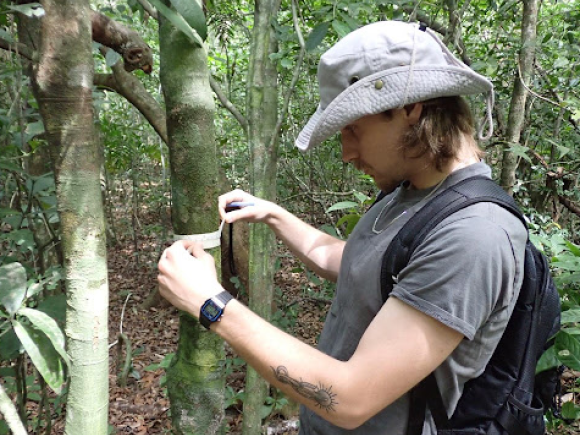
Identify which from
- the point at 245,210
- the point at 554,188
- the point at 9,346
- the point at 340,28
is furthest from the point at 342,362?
the point at 554,188

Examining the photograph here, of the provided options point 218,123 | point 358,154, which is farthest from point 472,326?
point 218,123

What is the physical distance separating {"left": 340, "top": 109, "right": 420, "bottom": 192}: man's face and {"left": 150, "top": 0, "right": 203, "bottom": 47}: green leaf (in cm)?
41

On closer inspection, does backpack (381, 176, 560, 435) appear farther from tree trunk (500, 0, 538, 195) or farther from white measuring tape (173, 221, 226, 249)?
tree trunk (500, 0, 538, 195)

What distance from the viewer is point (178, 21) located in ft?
3.09

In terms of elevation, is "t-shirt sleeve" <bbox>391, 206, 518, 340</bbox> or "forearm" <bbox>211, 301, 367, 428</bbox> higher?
"t-shirt sleeve" <bbox>391, 206, 518, 340</bbox>

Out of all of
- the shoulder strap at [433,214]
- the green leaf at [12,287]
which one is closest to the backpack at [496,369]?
the shoulder strap at [433,214]

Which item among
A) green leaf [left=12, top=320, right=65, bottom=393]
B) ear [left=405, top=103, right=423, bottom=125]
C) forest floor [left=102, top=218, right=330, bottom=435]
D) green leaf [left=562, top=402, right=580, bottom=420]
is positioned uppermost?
ear [left=405, top=103, right=423, bottom=125]

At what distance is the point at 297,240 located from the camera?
1.68 meters

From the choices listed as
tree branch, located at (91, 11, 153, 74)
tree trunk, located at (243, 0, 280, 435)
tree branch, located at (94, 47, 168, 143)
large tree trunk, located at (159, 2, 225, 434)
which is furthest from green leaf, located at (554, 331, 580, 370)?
tree branch, located at (94, 47, 168, 143)

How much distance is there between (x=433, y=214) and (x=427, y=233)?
5 centimetres

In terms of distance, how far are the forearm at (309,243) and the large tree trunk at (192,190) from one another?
485 millimetres

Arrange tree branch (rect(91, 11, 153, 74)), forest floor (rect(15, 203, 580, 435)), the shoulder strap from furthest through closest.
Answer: forest floor (rect(15, 203, 580, 435)), tree branch (rect(91, 11, 153, 74)), the shoulder strap

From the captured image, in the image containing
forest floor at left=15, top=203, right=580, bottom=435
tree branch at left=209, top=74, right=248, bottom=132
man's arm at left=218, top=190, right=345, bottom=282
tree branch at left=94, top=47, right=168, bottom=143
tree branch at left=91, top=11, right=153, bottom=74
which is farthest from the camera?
tree branch at left=94, top=47, right=168, bottom=143

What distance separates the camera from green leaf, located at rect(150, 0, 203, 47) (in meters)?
0.92
